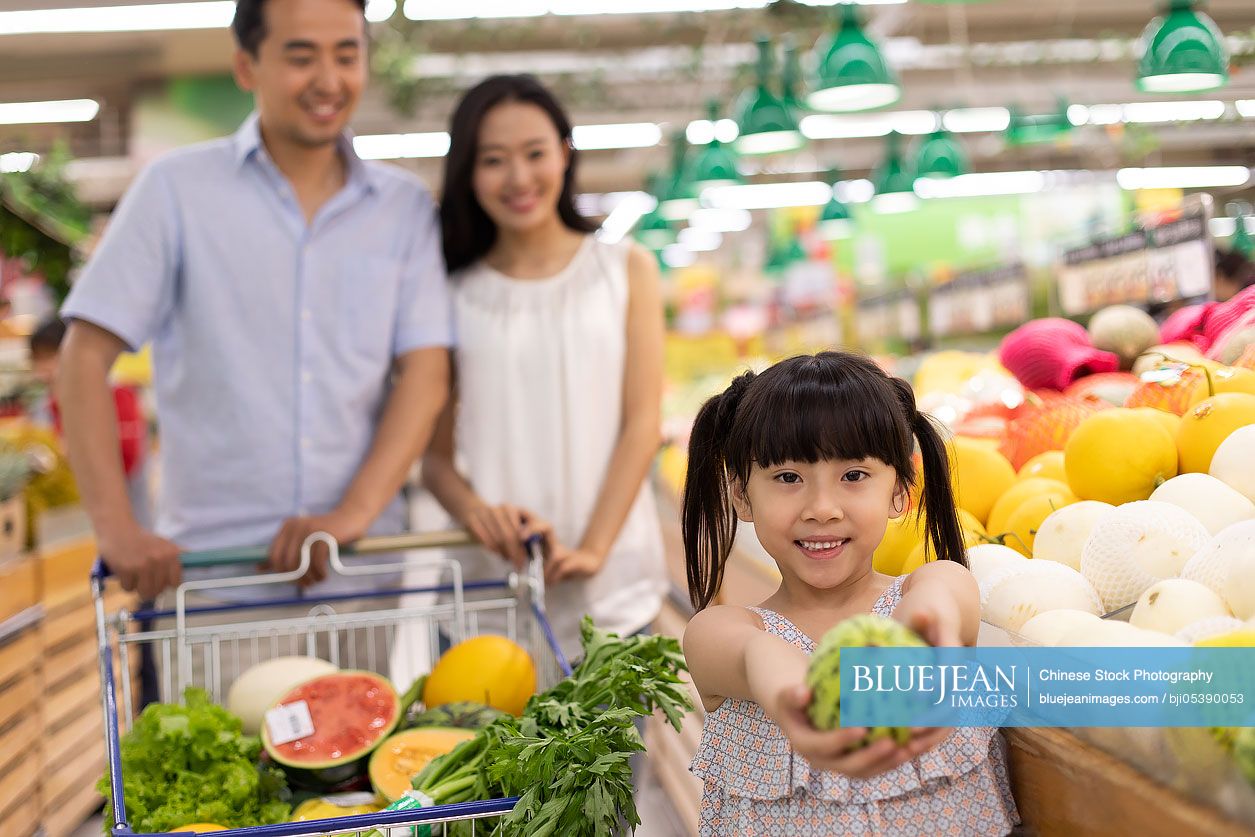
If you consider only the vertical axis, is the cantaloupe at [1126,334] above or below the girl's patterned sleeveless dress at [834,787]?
above

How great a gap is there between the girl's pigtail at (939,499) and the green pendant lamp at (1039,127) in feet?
23.3

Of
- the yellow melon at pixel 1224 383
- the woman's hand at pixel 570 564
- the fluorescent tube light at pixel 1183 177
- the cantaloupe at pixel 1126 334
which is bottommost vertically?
the woman's hand at pixel 570 564

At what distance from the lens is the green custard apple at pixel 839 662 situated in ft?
2.97

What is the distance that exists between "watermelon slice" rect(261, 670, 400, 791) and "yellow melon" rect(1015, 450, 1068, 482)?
114 centimetres

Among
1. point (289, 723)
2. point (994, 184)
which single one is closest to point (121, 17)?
point (289, 723)

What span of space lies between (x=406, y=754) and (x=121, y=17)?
25.0 feet

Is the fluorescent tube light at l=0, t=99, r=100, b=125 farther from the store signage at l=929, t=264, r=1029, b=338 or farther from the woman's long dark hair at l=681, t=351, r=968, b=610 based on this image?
the woman's long dark hair at l=681, t=351, r=968, b=610

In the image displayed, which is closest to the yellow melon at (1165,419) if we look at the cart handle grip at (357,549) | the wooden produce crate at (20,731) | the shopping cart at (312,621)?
the shopping cart at (312,621)

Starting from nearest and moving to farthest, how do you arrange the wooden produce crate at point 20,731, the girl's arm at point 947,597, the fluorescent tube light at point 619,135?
the girl's arm at point 947,597
the wooden produce crate at point 20,731
the fluorescent tube light at point 619,135

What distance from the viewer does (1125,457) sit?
173 centimetres

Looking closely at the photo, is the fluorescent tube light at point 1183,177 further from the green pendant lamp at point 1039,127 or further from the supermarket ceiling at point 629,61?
the green pendant lamp at point 1039,127

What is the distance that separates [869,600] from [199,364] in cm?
167

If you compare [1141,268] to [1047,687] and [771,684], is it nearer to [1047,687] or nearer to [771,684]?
[1047,687]

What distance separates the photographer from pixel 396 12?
27.1 ft
